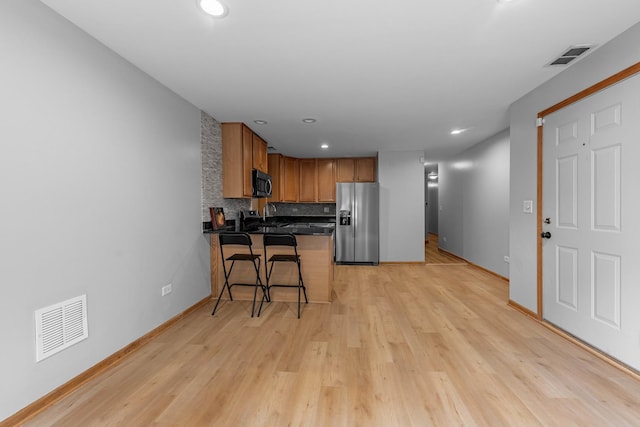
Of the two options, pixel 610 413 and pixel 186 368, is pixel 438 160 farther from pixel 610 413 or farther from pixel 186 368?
pixel 186 368

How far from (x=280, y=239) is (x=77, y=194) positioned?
5.77 ft

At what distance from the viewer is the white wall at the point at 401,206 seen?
17.9 feet

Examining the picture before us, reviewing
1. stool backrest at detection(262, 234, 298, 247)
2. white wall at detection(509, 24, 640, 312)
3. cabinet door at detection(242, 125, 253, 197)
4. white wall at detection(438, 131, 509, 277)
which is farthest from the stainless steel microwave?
white wall at detection(438, 131, 509, 277)

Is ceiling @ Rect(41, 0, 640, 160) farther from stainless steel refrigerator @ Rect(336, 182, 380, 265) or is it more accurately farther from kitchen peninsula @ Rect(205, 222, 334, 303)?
stainless steel refrigerator @ Rect(336, 182, 380, 265)

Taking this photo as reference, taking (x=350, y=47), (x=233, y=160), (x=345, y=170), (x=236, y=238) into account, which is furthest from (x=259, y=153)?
(x=350, y=47)

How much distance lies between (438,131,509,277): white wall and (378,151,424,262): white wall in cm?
94

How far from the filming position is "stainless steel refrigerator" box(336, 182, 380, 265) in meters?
5.38

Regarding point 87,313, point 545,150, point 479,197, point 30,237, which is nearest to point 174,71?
point 30,237

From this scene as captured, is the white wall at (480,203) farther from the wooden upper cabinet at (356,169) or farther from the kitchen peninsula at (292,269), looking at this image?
the kitchen peninsula at (292,269)

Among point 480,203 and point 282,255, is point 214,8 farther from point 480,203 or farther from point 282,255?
point 480,203

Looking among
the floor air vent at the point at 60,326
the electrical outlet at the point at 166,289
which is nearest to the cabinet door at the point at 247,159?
the electrical outlet at the point at 166,289

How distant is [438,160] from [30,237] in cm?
694

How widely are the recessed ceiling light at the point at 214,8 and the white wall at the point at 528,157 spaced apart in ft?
9.01

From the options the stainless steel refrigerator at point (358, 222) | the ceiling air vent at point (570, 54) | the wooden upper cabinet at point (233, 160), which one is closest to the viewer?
the ceiling air vent at point (570, 54)
